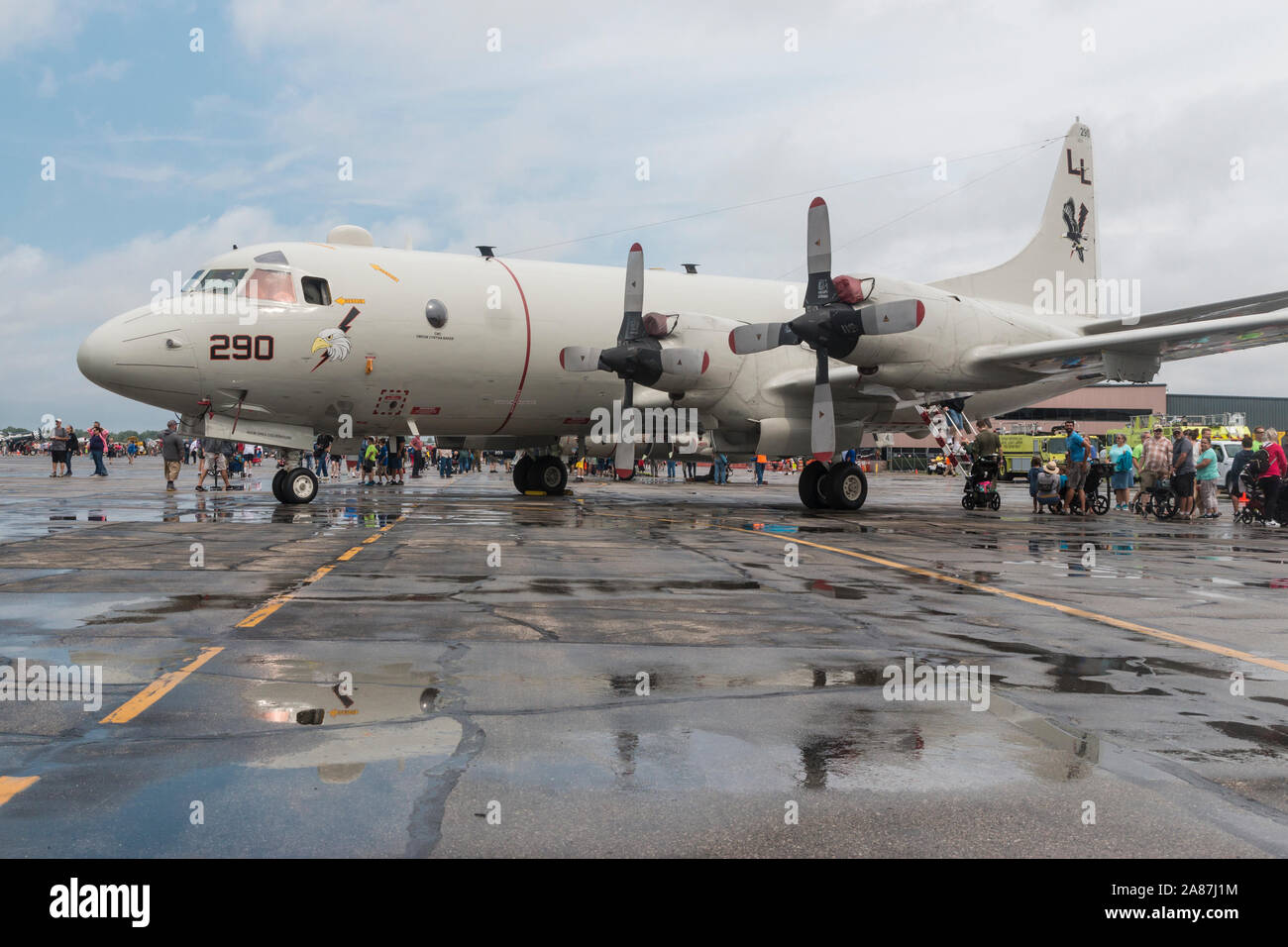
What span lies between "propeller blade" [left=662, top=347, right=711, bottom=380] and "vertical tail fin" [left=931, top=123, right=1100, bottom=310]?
26.6ft

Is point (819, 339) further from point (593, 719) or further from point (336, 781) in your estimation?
point (336, 781)

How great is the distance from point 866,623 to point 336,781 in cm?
494

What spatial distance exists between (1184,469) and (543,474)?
1440 cm

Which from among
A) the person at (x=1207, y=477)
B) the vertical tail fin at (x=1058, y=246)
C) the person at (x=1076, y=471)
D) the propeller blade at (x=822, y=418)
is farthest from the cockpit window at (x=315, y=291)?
the person at (x=1207, y=477)

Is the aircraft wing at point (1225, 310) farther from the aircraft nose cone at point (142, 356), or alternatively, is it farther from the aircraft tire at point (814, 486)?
the aircraft nose cone at point (142, 356)

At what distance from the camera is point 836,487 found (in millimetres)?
21344

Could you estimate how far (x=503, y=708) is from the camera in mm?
5105

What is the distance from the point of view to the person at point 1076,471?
22703 mm

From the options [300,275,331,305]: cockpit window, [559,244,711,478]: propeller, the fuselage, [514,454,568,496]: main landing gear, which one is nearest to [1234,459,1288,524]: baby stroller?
the fuselage

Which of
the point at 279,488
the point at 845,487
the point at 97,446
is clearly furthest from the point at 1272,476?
the point at 97,446

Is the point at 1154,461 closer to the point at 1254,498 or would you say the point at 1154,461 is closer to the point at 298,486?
the point at 1254,498

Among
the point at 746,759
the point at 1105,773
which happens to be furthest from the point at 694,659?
the point at 1105,773

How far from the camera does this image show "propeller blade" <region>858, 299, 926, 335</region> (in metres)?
17.4

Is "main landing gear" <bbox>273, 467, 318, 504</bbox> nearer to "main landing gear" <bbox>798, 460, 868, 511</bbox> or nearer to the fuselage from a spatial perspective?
the fuselage
